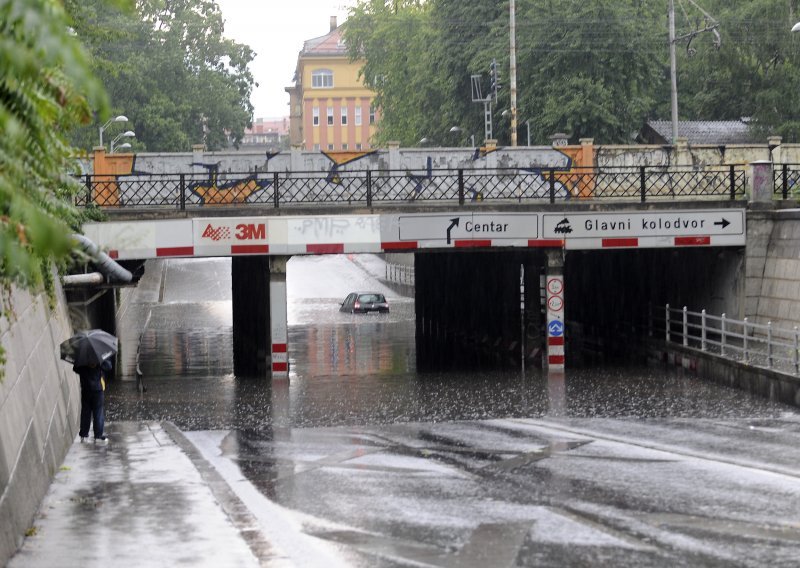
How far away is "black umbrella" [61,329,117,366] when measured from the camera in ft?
53.2

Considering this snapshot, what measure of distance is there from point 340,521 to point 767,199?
18628 millimetres

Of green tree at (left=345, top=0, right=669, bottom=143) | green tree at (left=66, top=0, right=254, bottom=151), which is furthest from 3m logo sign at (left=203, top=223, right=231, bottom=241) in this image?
green tree at (left=66, top=0, right=254, bottom=151)

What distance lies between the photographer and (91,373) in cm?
1642

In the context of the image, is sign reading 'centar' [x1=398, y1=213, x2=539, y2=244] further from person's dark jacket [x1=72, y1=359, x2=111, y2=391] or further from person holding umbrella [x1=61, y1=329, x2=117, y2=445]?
person's dark jacket [x1=72, y1=359, x2=111, y2=391]

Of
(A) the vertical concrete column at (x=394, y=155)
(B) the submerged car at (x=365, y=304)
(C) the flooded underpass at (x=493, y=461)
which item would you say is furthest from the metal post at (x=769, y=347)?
(B) the submerged car at (x=365, y=304)

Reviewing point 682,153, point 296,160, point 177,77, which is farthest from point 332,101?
point 296,160

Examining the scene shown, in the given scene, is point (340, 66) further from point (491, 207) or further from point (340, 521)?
point (340, 521)

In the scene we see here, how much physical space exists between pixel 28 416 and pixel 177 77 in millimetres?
74123

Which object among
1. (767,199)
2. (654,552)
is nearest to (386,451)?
(654,552)

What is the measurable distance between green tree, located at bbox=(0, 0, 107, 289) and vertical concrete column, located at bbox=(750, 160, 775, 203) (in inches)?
916

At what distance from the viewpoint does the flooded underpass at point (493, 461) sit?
33.8ft

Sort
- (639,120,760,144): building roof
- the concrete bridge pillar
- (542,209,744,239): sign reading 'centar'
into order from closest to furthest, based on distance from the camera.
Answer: (542,209,744,239): sign reading 'centar' → the concrete bridge pillar → (639,120,760,144): building roof

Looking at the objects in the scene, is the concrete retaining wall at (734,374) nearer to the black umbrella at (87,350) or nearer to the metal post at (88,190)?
the black umbrella at (87,350)

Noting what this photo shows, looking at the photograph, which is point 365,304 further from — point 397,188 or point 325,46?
point 325,46
